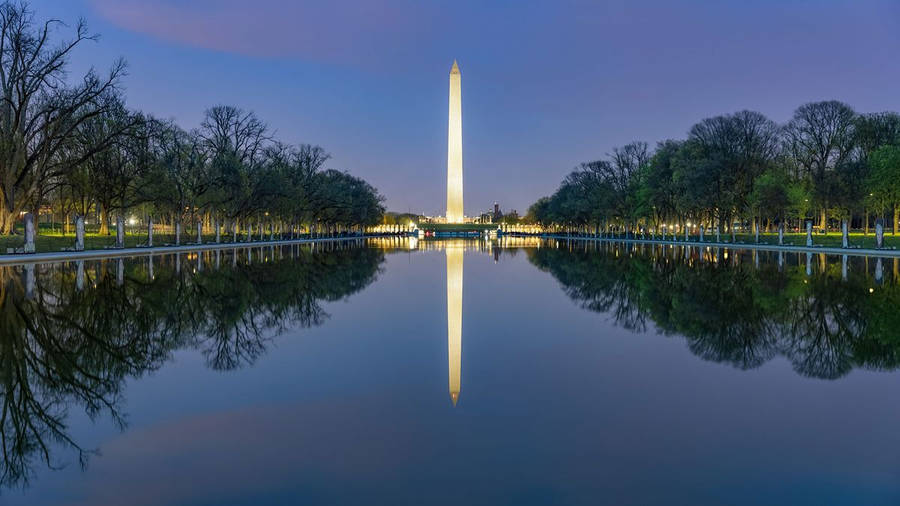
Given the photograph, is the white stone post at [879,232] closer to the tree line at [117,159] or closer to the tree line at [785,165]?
the tree line at [785,165]

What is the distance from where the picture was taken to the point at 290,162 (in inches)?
3371

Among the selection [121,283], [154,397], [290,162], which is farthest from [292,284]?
[290,162]

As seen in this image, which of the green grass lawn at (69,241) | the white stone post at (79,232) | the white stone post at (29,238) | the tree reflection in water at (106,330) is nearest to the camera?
the tree reflection in water at (106,330)

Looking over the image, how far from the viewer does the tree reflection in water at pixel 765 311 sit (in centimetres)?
1085

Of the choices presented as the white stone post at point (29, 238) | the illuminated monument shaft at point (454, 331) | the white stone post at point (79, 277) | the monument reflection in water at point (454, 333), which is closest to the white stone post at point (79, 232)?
the white stone post at point (29, 238)

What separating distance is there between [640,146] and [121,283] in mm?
80965

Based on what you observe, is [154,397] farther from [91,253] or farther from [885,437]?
[91,253]

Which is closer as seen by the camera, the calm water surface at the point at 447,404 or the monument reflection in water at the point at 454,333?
the calm water surface at the point at 447,404

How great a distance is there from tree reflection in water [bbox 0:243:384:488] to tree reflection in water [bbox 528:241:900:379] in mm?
7937

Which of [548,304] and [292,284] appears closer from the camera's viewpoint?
[548,304]

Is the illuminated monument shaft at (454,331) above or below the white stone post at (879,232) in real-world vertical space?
below

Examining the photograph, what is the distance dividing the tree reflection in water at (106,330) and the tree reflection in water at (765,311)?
794 cm

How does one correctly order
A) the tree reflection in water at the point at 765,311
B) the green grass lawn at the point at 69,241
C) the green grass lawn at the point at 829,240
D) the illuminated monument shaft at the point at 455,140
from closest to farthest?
the tree reflection in water at the point at 765,311
the green grass lawn at the point at 69,241
the green grass lawn at the point at 829,240
the illuminated monument shaft at the point at 455,140

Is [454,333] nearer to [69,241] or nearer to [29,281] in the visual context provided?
[29,281]
